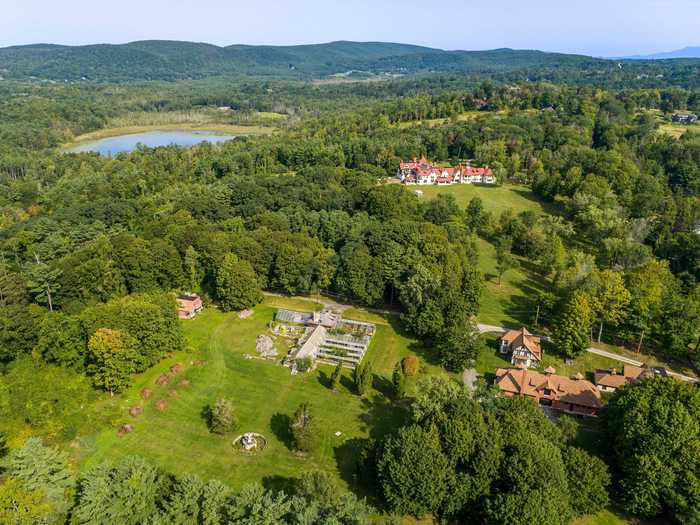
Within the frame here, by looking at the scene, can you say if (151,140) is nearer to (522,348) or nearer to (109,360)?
(109,360)

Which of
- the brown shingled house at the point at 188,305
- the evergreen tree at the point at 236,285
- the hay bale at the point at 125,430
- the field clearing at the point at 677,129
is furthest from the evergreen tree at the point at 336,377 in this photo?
the field clearing at the point at 677,129

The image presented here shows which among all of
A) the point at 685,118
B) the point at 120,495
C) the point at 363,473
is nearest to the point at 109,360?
the point at 120,495

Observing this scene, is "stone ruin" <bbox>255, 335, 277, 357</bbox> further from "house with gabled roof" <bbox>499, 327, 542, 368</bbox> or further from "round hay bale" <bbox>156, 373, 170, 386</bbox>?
"house with gabled roof" <bbox>499, 327, 542, 368</bbox>

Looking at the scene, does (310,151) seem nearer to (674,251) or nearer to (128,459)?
(674,251)

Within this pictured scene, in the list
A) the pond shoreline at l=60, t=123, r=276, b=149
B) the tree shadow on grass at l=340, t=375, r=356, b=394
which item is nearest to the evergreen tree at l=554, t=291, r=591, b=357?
the tree shadow on grass at l=340, t=375, r=356, b=394

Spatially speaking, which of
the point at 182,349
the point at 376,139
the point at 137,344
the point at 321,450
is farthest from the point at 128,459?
the point at 376,139
